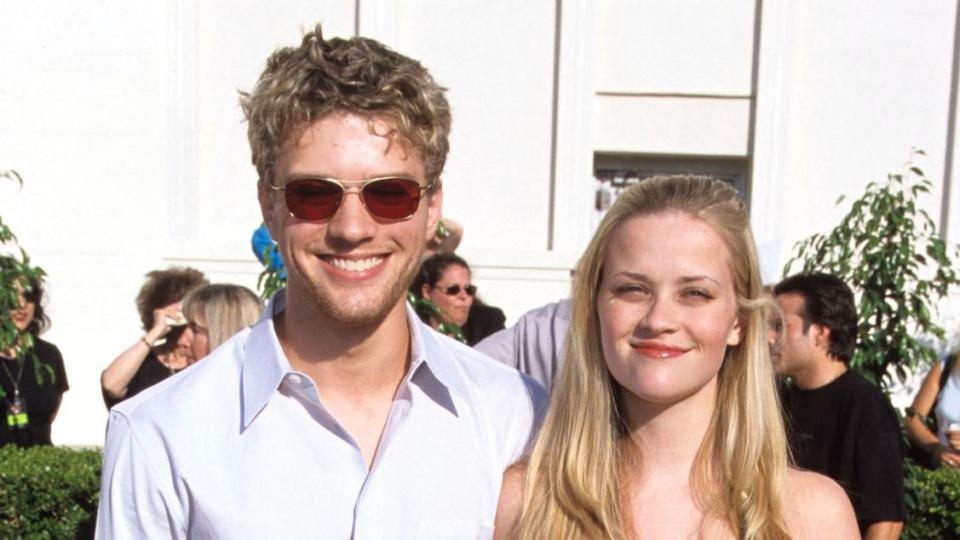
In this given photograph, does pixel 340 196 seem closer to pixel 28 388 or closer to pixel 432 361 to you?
pixel 432 361

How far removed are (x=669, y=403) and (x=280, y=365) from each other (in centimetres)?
78

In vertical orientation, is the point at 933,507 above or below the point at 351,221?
below

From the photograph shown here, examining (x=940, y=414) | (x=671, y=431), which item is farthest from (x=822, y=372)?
(x=671, y=431)

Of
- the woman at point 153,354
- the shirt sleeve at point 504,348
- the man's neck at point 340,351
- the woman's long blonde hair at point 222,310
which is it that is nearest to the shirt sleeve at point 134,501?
the man's neck at point 340,351

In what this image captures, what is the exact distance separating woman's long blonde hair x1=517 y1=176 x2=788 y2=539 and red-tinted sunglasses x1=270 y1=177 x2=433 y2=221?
0.45 metres

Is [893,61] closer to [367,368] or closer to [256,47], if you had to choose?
[256,47]

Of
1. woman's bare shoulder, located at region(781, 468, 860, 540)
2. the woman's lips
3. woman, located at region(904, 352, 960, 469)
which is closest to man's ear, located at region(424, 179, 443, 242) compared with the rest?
the woman's lips

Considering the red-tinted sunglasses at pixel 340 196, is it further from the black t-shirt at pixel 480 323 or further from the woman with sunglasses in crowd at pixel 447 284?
the black t-shirt at pixel 480 323

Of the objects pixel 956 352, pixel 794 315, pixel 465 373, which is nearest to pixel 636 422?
pixel 465 373

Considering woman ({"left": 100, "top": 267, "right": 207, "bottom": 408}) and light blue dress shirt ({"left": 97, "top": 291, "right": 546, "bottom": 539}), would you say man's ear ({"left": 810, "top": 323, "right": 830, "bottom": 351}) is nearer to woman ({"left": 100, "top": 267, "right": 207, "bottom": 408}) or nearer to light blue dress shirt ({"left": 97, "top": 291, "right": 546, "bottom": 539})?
light blue dress shirt ({"left": 97, "top": 291, "right": 546, "bottom": 539})

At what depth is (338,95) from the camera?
189cm

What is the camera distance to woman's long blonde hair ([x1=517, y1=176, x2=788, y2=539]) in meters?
1.98

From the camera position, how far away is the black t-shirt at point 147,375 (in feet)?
16.2

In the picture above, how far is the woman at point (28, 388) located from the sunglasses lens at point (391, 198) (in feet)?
12.0
